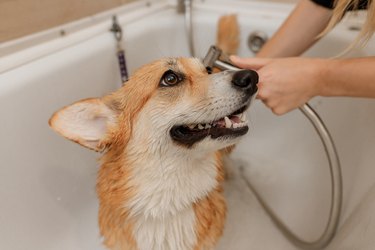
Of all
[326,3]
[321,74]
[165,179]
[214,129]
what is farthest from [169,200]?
[326,3]

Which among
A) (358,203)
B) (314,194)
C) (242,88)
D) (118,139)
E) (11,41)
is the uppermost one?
(11,41)

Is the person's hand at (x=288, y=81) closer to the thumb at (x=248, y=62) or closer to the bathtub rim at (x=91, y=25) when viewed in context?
the thumb at (x=248, y=62)

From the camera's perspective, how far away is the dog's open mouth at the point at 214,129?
726mm

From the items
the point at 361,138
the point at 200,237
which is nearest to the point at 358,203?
the point at 361,138

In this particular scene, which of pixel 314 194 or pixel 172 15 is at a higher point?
pixel 172 15

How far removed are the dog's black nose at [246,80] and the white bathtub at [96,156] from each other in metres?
0.40

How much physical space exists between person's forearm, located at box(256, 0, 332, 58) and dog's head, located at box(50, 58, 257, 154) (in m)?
0.42

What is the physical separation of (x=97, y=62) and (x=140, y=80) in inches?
16.8

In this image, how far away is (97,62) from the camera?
117 centimetres

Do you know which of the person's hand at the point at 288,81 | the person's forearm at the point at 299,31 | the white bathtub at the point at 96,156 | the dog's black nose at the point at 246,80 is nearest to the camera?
the dog's black nose at the point at 246,80

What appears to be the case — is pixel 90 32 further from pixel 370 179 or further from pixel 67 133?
pixel 370 179

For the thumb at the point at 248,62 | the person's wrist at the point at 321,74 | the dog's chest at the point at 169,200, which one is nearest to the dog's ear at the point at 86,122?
the dog's chest at the point at 169,200

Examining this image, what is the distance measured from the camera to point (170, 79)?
795mm

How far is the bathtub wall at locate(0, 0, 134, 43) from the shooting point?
3.31 feet
